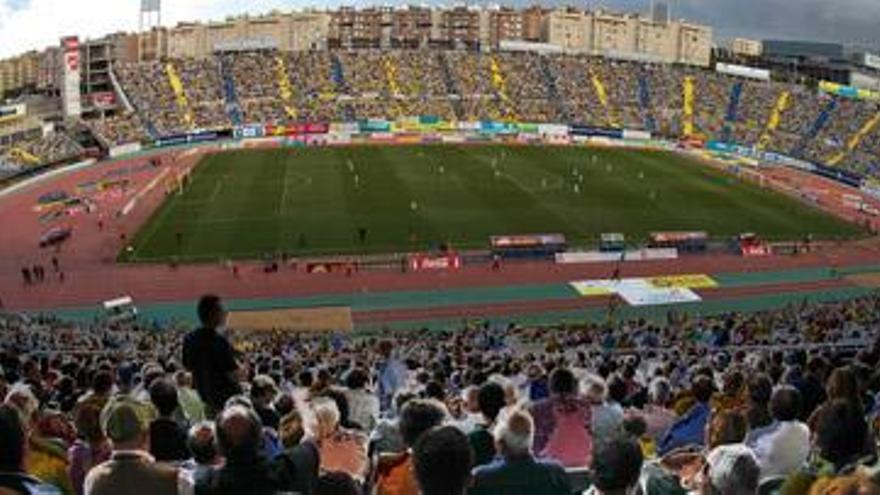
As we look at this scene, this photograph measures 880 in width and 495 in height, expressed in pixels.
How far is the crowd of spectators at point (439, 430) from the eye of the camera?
6.47 m

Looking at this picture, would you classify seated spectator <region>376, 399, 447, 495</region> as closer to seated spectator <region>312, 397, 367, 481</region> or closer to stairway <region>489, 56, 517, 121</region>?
seated spectator <region>312, 397, 367, 481</region>

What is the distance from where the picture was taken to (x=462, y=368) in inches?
783

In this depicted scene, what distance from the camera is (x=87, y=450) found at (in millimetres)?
8406

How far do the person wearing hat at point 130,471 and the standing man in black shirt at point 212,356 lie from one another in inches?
134

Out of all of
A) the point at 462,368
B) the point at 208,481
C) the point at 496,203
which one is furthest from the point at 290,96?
the point at 208,481

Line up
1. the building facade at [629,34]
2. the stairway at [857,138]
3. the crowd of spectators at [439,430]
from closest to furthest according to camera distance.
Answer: the crowd of spectators at [439,430] → the stairway at [857,138] → the building facade at [629,34]

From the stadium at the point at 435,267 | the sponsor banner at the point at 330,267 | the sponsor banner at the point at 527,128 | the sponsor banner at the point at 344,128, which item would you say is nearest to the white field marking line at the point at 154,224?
the stadium at the point at 435,267

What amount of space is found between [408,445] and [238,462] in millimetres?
1492

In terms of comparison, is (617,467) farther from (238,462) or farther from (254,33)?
(254,33)

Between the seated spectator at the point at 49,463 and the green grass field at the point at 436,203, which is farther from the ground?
the seated spectator at the point at 49,463

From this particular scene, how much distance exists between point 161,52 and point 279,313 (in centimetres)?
8523

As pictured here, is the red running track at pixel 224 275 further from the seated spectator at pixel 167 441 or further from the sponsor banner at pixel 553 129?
the sponsor banner at pixel 553 129

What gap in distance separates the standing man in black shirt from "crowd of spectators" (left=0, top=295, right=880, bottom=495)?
14mm

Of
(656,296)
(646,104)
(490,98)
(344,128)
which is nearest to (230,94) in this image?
(344,128)
